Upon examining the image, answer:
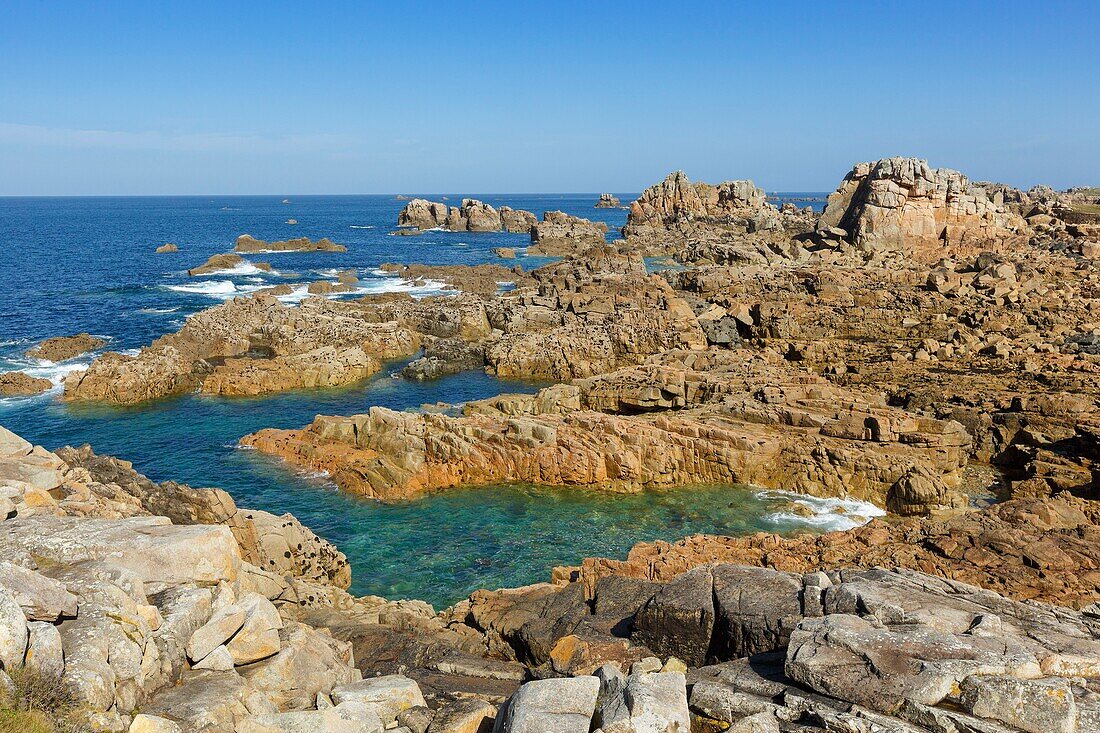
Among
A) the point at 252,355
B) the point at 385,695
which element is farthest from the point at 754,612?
the point at 252,355

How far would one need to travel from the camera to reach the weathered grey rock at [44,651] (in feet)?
27.7

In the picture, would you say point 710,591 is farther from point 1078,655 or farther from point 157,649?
point 157,649

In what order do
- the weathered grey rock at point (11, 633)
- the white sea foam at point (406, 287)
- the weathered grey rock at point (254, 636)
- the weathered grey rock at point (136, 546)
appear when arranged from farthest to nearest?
the white sea foam at point (406, 287)
the weathered grey rock at point (136, 546)
the weathered grey rock at point (254, 636)
the weathered grey rock at point (11, 633)

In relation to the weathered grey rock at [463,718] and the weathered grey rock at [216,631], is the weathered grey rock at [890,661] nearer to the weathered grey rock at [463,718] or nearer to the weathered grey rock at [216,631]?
the weathered grey rock at [463,718]

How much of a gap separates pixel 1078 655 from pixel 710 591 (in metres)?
6.00

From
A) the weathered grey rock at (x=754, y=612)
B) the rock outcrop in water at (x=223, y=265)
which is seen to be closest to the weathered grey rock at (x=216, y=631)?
the weathered grey rock at (x=754, y=612)

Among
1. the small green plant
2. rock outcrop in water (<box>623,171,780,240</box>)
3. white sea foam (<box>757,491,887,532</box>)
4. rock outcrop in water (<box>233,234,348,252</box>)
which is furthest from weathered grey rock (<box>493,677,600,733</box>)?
rock outcrop in water (<box>623,171,780,240</box>)

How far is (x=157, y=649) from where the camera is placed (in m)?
10.2

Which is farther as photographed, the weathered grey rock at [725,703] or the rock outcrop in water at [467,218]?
the rock outcrop in water at [467,218]

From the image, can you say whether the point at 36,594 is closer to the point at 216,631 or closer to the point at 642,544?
the point at 216,631

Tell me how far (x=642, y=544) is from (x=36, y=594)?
16.1 metres

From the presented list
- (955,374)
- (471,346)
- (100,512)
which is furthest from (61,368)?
(955,374)

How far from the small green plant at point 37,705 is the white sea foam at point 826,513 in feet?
76.1

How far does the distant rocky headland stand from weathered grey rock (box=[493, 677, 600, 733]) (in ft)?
0.15
